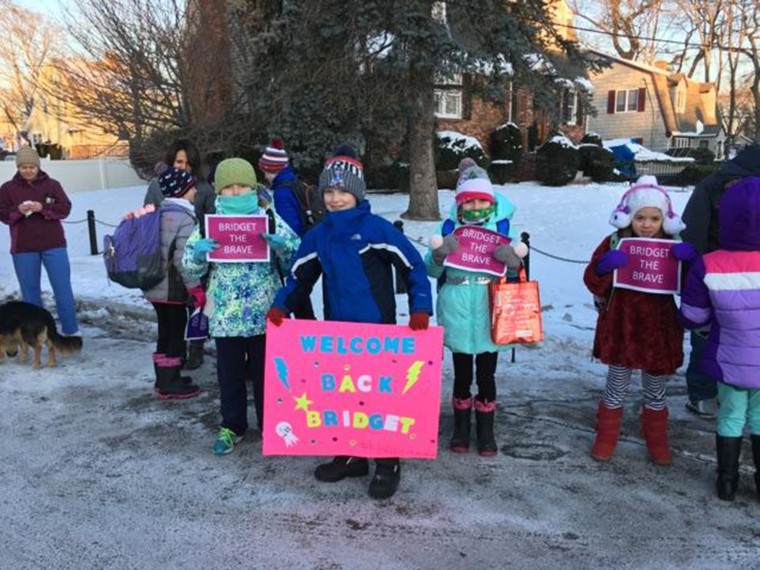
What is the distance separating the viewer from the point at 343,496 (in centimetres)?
371

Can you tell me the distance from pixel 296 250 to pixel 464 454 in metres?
1.75

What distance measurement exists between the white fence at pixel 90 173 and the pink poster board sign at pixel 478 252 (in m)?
22.0

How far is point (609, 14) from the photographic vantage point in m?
44.2

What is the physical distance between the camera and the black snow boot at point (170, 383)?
5328 millimetres

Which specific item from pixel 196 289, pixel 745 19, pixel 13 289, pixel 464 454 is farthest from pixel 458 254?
pixel 745 19

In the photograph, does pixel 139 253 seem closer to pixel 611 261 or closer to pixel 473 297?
pixel 473 297

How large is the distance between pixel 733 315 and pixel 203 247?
10.3 ft

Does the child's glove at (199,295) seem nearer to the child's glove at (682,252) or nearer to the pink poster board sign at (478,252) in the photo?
the pink poster board sign at (478,252)

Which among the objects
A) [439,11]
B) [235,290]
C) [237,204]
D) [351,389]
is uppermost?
[439,11]

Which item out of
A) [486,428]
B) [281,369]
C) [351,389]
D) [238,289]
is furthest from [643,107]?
[281,369]

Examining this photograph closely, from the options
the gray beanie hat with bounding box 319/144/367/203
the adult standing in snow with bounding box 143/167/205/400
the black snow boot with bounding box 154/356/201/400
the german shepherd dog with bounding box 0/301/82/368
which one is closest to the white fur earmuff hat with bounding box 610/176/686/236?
the gray beanie hat with bounding box 319/144/367/203

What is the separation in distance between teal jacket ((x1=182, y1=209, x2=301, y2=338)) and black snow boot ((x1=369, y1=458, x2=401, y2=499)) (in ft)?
3.91

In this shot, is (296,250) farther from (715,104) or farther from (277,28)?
(715,104)

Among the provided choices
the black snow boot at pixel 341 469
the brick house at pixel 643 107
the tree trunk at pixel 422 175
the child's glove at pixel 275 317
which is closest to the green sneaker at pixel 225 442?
the black snow boot at pixel 341 469
